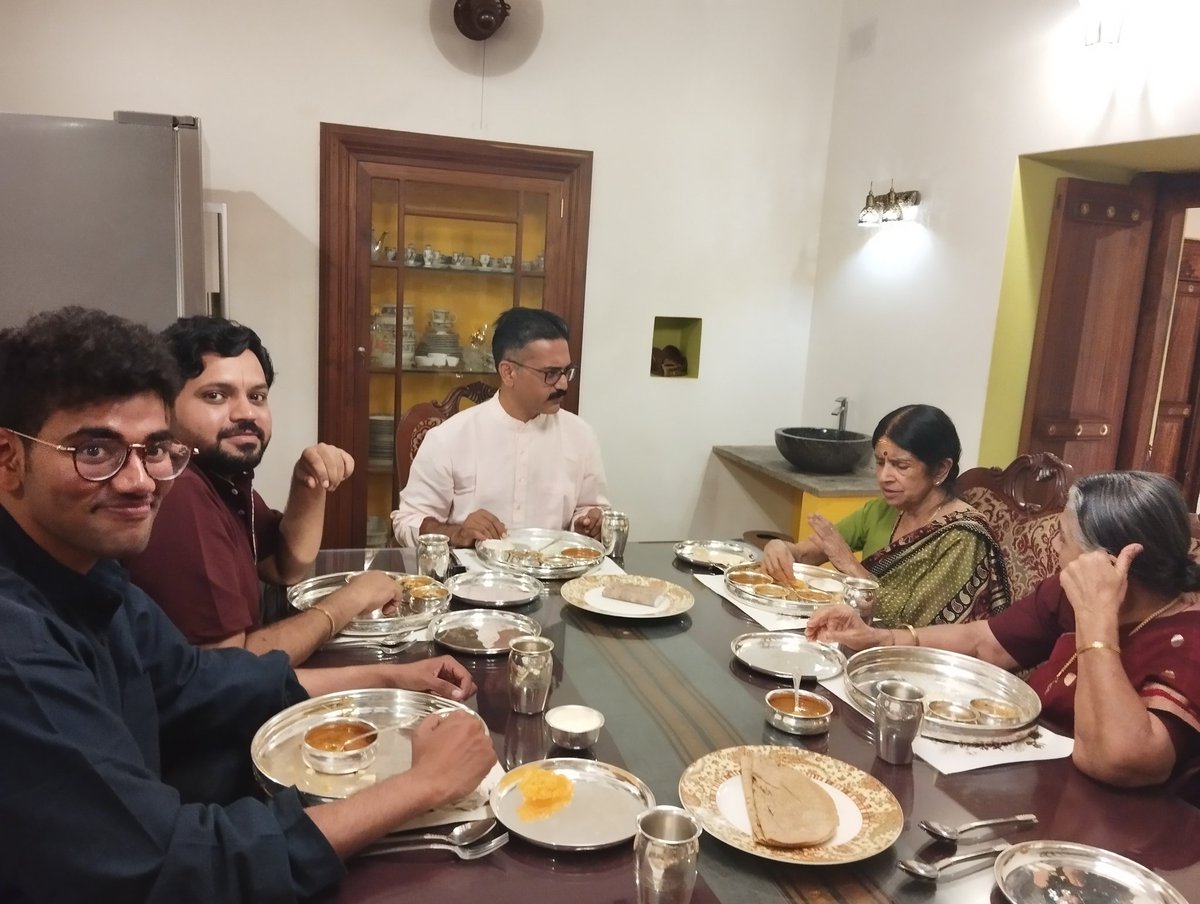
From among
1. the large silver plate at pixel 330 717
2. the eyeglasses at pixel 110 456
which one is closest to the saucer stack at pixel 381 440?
the large silver plate at pixel 330 717

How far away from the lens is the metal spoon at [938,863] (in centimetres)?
98

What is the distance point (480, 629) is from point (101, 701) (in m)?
0.81

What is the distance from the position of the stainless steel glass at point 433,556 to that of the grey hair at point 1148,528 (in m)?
1.25

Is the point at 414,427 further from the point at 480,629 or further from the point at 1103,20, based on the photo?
the point at 1103,20

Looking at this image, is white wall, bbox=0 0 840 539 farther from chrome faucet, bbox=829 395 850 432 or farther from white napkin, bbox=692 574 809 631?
white napkin, bbox=692 574 809 631

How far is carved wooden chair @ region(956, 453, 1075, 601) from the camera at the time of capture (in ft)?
6.86

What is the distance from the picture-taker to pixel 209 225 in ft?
9.73

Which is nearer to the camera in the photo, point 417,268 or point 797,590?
point 797,590

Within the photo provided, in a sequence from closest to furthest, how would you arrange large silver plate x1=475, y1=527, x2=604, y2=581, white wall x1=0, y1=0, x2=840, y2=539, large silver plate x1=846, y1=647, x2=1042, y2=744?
large silver plate x1=846, y1=647, x2=1042, y2=744
large silver plate x1=475, y1=527, x2=604, y2=581
white wall x1=0, y1=0, x2=840, y2=539

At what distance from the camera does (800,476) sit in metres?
3.40

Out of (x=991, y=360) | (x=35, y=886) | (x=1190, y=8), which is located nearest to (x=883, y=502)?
(x=991, y=360)

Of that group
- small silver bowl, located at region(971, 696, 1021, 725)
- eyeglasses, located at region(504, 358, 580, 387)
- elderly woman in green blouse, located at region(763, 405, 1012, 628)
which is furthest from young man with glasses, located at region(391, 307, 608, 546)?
small silver bowl, located at region(971, 696, 1021, 725)

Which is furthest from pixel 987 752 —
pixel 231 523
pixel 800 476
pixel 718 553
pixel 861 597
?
pixel 800 476

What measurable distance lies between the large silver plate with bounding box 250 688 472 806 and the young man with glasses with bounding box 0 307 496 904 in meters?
0.10
